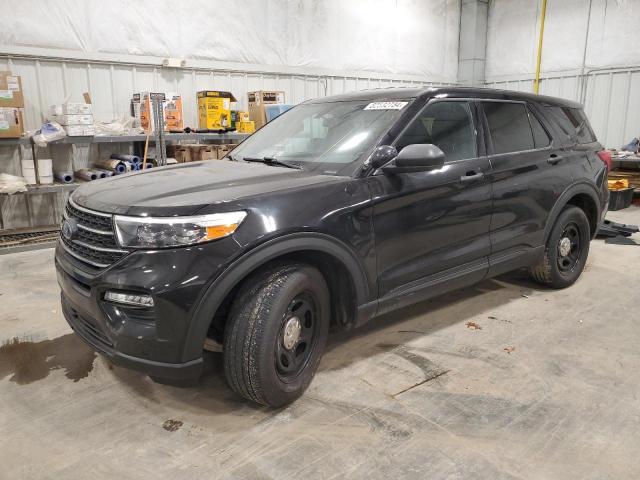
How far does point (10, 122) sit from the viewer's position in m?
5.61

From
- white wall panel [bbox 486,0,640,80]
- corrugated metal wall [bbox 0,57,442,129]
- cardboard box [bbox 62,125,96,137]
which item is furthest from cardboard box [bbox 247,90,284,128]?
white wall panel [bbox 486,0,640,80]

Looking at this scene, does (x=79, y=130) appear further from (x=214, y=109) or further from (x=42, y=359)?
(x=42, y=359)

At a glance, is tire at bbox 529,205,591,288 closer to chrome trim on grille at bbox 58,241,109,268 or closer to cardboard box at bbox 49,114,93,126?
chrome trim on grille at bbox 58,241,109,268

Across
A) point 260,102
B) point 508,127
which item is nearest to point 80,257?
point 508,127

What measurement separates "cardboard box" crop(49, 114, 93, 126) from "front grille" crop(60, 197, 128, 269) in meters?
4.10

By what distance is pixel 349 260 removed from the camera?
2578 mm

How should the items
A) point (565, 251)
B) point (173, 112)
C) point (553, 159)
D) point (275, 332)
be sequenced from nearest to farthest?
point (275, 332) < point (553, 159) < point (565, 251) < point (173, 112)

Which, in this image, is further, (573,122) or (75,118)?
(75,118)

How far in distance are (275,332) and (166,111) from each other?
5655 millimetres

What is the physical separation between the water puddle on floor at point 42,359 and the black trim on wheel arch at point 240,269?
1138 millimetres

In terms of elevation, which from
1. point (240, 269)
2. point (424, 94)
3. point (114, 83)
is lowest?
point (240, 269)

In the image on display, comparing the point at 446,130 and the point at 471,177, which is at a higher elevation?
the point at 446,130

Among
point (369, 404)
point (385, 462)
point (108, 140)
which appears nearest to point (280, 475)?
point (385, 462)

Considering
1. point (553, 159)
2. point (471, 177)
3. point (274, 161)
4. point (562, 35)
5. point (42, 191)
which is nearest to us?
point (274, 161)
